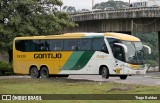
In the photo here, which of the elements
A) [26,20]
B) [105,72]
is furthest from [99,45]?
[26,20]

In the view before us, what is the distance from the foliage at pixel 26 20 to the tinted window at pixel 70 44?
1114 centimetres

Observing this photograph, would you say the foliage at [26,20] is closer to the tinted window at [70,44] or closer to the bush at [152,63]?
the tinted window at [70,44]

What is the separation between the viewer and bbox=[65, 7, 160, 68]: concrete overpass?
162 ft

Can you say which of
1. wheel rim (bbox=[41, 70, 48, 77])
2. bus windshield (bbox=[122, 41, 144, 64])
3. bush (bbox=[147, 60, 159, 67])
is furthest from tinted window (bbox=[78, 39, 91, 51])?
bush (bbox=[147, 60, 159, 67])

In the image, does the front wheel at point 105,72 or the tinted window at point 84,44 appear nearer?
the front wheel at point 105,72

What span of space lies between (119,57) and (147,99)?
1335 cm

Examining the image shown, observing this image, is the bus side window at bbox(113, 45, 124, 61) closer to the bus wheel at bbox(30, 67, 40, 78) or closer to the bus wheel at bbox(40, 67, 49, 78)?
the bus wheel at bbox(40, 67, 49, 78)

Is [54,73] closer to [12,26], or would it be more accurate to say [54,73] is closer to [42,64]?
[42,64]

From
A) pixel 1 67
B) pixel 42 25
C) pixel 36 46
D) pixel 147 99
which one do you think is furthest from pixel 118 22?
pixel 147 99

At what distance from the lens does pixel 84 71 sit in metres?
30.3

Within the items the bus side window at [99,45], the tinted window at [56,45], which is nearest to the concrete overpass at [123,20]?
the tinted window at [56,45]

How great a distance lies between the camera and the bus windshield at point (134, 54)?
29144 mm

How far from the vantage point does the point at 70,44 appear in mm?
31281

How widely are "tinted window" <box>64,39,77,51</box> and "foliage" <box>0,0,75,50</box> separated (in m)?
11.1
